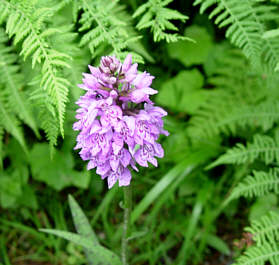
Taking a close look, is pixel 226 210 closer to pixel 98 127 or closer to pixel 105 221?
pixel 105 221

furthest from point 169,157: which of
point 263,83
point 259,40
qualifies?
point 259,40

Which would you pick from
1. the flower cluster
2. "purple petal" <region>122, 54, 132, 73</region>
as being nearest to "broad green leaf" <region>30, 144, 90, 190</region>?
the flower cluster

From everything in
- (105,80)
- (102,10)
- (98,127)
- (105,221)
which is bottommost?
(105,221)

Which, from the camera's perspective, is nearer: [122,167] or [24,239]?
[122,167]

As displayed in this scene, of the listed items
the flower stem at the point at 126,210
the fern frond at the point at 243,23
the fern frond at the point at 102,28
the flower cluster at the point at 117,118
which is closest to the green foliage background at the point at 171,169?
the fern frond at the point at 243,23

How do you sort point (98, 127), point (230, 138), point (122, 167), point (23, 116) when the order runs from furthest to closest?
point (230, 138) < point (23, 116) < point (122, 167) < point (98, 127)

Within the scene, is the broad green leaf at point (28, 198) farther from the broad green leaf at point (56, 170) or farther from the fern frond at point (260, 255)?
the fern frond at point (260, 255)

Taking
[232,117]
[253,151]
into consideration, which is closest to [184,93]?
[232,117]
